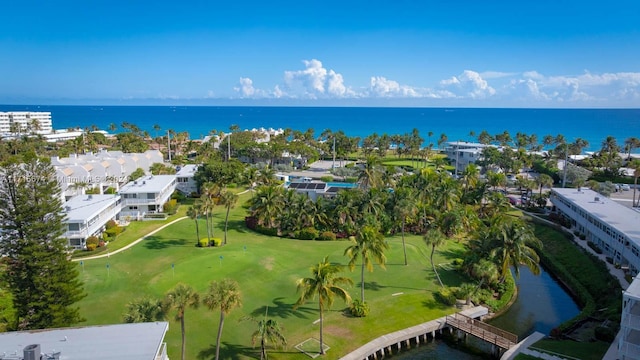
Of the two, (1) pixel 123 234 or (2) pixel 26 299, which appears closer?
(2) pixel 26 299

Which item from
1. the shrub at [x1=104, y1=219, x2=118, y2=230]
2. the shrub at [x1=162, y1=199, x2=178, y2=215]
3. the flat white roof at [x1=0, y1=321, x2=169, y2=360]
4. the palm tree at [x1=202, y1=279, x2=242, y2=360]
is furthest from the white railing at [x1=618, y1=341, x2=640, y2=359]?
the shrub at [x1=162, y1=199, x2=178, y2=215]

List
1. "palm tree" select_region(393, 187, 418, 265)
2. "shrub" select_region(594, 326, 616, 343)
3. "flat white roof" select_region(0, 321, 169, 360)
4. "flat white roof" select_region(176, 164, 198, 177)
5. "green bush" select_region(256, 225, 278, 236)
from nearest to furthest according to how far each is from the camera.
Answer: "flat white roof" select_region(0, 321, 169, 360)
"shrub" select_region(594, 326, 616, 343)
"palm tree" select_region(393, 187, 418, 265)
"green bush" select_region(256, 225, 278, 236)
"flat white roof" select_region(176, 164, 198, 177)

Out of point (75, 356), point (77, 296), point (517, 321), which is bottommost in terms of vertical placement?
point (517, 321)

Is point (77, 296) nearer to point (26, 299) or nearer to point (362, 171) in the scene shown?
point (26, 299)

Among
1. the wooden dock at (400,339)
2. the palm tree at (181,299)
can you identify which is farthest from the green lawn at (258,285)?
the palm tree at (181,299)

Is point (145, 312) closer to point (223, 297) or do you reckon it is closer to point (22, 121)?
point (223, 297)

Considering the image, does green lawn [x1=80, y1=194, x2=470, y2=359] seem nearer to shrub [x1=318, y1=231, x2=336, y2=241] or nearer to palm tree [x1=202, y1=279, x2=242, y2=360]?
shrub [x1=318, y1=231, x2=336, y2=241]

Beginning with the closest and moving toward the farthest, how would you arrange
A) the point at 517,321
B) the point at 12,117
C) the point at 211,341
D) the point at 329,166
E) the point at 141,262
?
the point at 211,341, the point at 517,321, the point at 141,262, the point at 329,166, the point at 12,117

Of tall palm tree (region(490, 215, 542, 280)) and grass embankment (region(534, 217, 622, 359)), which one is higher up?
tall palm tree (region(490, 215, 542, 280))

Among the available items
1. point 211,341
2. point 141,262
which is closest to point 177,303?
point 211,341
